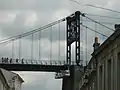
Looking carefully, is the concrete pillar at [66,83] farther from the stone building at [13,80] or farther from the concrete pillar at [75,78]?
the stone building at [13,80]

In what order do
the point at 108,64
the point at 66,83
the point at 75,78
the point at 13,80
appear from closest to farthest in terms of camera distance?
1. the point at 108,64
2. the point at 75,78
3. the point at 66,83
4. the point at 13,80

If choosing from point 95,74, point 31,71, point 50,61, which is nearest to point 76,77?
point 50,61

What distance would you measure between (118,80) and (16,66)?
73987mm

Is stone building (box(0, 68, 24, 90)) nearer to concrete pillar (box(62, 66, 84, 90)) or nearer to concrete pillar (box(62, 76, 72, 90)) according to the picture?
concrete pillar (box(62, 76, 72, 90))

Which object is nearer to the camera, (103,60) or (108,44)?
(108,44)

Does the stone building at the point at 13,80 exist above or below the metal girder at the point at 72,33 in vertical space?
below

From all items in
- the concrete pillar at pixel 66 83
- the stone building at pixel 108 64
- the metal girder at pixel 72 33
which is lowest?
the concrete pillar at pixel 66 83

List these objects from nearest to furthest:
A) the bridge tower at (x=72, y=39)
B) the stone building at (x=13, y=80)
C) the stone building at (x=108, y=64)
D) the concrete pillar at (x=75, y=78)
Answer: the stone building at (x=108, y=64)
the concrete pillar at (x=75, y=78)
the bridge tower at (x=72, y=39)
the stone building at (x=13, y=80)

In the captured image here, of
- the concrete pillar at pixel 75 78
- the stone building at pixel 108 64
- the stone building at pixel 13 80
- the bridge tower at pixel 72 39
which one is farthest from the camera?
the stone building at pixel 13 80

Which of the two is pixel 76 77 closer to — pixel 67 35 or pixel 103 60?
pixel 67 35

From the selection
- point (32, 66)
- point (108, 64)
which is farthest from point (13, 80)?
point (108, 64)

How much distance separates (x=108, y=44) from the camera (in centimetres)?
3478

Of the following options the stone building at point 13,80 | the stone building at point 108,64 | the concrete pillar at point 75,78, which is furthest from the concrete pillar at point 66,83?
the stone building at point 108,64

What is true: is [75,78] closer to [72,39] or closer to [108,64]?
[72,39]
